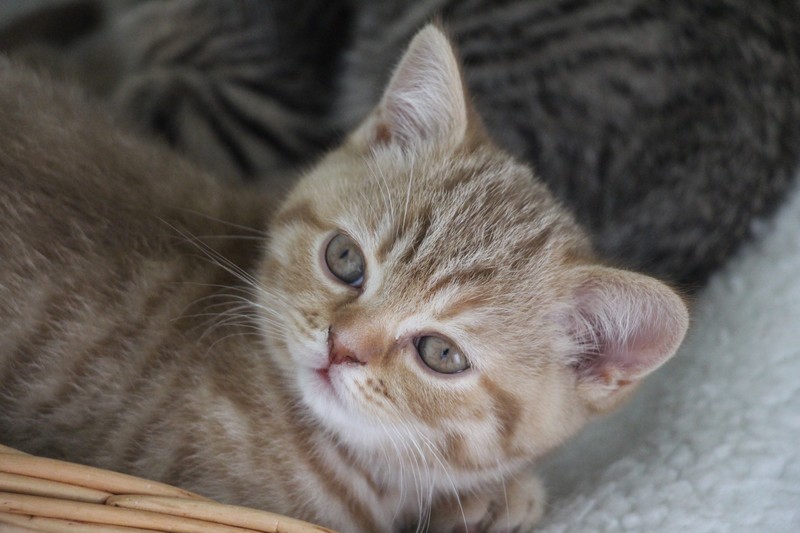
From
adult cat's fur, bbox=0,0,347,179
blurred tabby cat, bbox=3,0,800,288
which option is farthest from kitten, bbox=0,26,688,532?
adult cat's fur, bbox=0,0,347,179

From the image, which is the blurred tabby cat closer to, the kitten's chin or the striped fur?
the striped fur

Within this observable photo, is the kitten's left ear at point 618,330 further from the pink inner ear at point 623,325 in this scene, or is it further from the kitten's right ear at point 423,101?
the kitten's right ear at point 423,101

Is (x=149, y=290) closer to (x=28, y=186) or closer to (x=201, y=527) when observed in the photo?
(x=28, y=186)

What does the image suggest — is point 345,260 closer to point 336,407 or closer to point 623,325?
point 336,407

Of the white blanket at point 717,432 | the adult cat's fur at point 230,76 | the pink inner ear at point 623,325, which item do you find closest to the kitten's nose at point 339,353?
the pink inner ear at point 623,325

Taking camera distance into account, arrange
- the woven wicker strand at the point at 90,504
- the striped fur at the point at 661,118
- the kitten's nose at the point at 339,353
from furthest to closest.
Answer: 1. the striped fur at the point at 661,118
2. the kitten's nose at the point at 339,353
3. the woven wicker strand at the point at 90,504
